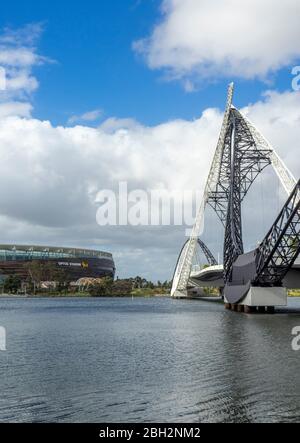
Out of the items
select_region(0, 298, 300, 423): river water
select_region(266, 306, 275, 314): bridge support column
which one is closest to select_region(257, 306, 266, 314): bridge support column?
select_region(266, 306, 275, 314): bridge support column

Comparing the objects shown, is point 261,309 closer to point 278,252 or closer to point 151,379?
point 278,252

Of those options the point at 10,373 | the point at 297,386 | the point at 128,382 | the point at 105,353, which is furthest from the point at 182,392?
the point at 105,353

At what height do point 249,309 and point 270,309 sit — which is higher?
point 270,309

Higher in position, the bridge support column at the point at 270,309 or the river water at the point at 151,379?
the bridge support column at the point at 270,309

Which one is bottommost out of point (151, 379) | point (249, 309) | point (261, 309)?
point (151, 379)

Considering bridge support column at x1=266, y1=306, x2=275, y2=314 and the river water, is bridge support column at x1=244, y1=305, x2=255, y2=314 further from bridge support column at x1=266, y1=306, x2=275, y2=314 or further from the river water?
the river water

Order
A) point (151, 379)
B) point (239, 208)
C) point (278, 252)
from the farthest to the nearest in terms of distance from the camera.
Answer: point (239, 208) < point (278, 252) < point (151, 379)

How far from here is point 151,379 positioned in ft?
109

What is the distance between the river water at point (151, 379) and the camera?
2469 centimetres

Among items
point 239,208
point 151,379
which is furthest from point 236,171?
point 151,379

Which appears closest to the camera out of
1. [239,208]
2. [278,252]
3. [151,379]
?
[151,379]

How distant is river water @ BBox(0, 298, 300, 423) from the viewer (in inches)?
972

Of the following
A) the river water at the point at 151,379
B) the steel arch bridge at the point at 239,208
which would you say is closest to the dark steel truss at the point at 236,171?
the steel arch bridge at the point at 239,208

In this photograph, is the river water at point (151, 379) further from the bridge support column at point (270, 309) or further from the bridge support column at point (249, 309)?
the bridge support column at point (249, 309)
